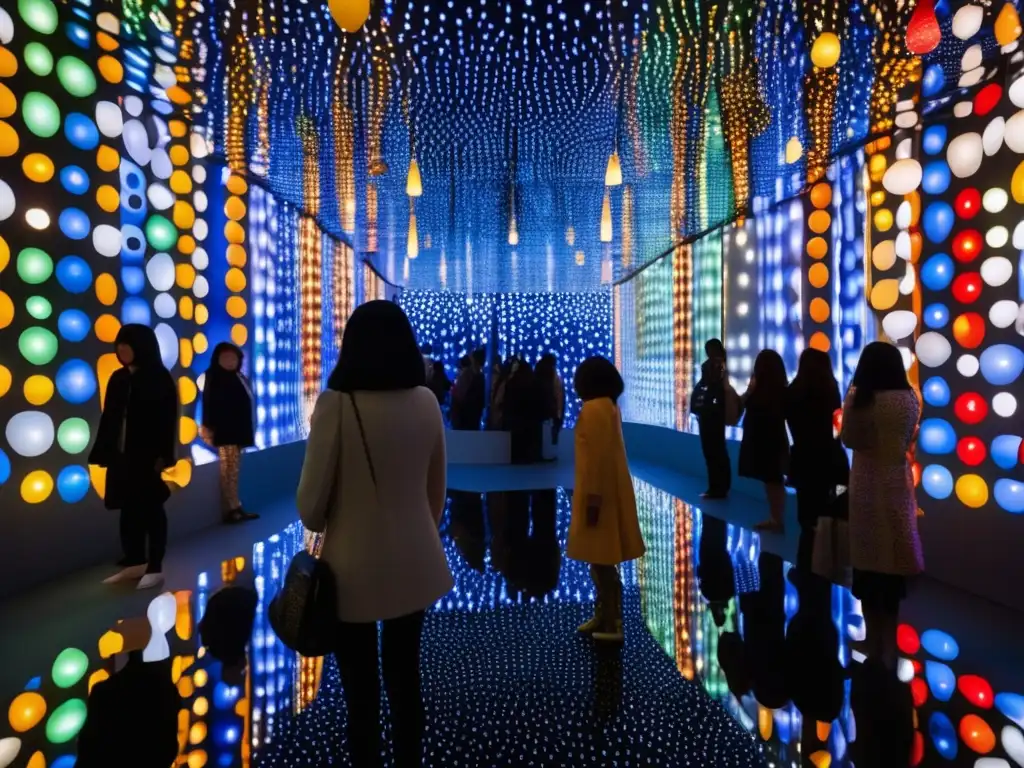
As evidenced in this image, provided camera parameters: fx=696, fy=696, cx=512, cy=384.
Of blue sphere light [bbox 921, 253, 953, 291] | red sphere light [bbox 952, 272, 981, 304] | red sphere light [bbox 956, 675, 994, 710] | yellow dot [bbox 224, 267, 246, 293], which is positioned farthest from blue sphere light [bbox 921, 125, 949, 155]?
yellow dot [bbox 224, 267, 246, 293]

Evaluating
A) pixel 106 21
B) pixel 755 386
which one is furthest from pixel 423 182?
pixel 755 386

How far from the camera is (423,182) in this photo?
24.7 feet

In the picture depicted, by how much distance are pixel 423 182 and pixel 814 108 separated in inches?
157

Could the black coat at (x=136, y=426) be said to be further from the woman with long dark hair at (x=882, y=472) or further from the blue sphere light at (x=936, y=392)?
the blue sphere light at (x=936, y=392)

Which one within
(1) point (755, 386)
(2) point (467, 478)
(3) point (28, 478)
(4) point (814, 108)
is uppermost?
(4) point (814, 108)

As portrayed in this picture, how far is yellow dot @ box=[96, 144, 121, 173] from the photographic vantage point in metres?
5.14

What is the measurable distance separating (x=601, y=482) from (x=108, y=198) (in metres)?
4.29

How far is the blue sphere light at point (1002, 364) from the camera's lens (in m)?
4.19

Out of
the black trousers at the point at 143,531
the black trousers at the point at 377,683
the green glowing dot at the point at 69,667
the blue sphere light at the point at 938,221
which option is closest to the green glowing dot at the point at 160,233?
the black trousers at the point at 143,531

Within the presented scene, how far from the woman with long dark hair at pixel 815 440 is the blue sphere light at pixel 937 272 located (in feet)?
2.78

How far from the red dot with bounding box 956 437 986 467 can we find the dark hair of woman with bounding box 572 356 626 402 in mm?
2564

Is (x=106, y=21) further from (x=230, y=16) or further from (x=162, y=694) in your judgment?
(x=162, y=694)

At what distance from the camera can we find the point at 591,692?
3152 mm

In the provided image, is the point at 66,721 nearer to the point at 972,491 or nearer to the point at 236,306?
the point at 236,306
